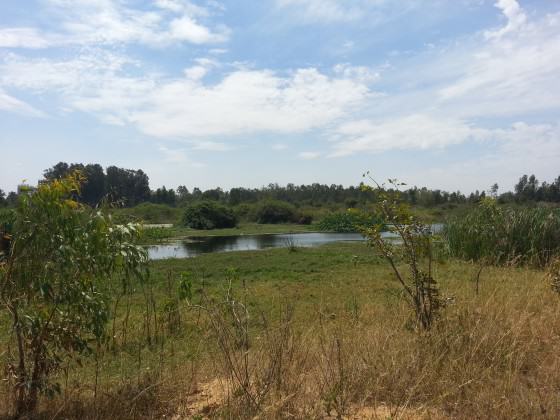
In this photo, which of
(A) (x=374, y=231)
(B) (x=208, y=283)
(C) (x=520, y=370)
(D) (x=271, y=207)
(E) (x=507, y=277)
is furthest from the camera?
(D) (x=271, y=207)

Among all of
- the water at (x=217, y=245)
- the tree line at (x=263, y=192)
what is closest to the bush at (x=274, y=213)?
the tree line at (x=263, y=192)

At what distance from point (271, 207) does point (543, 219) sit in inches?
1574

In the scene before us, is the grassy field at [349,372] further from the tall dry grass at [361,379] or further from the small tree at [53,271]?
the small tree at [53,271]

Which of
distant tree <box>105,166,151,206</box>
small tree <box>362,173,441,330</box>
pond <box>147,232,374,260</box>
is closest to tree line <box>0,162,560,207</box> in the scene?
distant tree <box>105,166,151,206</box>

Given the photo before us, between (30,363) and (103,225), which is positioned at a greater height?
(103,225)

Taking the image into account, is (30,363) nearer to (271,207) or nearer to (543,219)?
(543,219)

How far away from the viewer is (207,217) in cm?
4266

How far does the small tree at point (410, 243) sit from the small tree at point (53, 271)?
108 inches

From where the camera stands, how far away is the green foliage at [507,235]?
11414mm

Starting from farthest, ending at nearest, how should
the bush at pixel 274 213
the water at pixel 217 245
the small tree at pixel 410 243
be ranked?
the bush at pixel 274 213
the water at pixel 217 245
the small tree at pixel 410 243

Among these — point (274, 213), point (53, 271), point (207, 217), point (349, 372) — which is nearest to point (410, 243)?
point (349, 372)

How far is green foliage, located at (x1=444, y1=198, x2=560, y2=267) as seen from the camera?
1141 cm

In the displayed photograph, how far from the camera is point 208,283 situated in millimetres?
10281

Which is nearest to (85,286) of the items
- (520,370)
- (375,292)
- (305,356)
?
(305,356)
